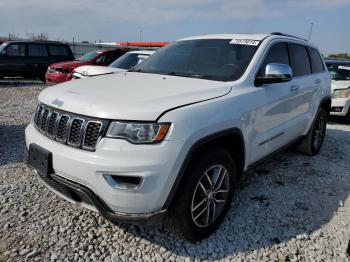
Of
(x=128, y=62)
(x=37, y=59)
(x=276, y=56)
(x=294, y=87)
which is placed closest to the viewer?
(x=276, y=56)

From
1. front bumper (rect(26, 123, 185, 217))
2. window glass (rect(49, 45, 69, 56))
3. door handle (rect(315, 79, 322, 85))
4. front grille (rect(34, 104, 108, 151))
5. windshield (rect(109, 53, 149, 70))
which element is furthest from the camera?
window glass (rect(49, 45, 69, 56))

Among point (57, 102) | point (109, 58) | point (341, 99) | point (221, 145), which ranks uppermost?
point (57, 102)

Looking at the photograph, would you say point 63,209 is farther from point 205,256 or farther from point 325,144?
point 325,144

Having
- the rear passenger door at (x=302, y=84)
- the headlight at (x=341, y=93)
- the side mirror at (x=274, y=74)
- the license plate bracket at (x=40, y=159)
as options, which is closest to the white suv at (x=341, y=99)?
the headlight at (x=341, y=93)

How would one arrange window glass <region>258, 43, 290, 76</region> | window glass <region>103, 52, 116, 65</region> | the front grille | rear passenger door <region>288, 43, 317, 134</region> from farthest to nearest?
window glass <region>103, 52, 116, 65</region> < rear passenger door <region>288, 43, 317, 134</region> < window glass <region>258, 43, 290, 76</region> < the front grille

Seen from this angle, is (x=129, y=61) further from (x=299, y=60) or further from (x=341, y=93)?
(x=341, y=93)

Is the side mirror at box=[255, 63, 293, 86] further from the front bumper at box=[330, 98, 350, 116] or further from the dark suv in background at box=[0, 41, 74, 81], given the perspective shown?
the dark suv in background at box=[0, 41, 74, 81]

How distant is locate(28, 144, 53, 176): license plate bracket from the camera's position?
8.79 ft

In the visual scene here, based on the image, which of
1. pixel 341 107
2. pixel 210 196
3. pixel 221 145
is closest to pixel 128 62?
pixel 341 107

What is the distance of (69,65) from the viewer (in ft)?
35.3

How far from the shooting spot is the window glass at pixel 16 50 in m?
13.6

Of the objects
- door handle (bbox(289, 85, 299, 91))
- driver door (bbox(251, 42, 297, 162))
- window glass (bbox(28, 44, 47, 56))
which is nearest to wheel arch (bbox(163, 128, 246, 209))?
driver door (bbox(251, 42, 297, 162))

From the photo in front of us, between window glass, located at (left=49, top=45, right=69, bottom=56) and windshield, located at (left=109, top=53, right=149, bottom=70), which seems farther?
window glass, located at (left=49, top=45, right=69, bottom=56)

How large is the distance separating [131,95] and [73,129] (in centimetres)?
52
